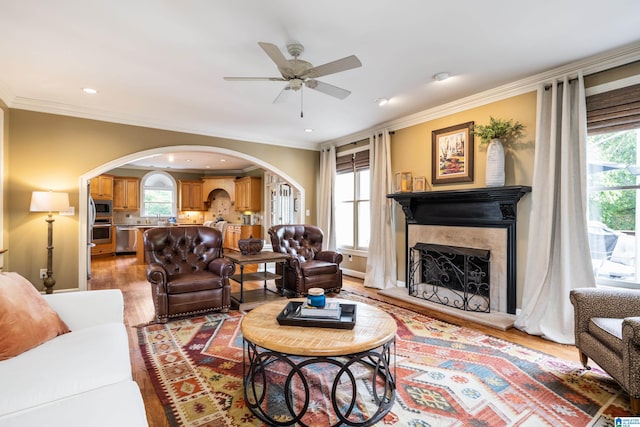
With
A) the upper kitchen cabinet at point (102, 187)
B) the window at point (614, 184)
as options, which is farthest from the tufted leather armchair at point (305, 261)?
the upper kitchen cabinet at point (102, 187)

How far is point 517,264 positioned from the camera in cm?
366

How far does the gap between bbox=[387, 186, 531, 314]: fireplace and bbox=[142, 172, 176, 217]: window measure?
835 cm

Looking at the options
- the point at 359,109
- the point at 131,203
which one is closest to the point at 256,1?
the point at 359,109

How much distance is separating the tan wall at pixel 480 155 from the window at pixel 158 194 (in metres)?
8.10

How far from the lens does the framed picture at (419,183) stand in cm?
464

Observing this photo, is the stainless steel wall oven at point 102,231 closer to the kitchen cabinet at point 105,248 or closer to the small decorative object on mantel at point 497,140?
the kitchen cabinet at point 105,248

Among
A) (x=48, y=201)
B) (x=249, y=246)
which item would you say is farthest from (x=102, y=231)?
(x=249, y=246)

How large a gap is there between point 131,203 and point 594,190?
1063cm

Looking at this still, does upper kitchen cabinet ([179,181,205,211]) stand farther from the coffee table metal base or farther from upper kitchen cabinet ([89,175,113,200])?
the coffee table metal base

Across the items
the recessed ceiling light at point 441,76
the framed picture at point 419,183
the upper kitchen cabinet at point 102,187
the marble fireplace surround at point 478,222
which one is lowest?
the marble fireplace surround at point 478,222

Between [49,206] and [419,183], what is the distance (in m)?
4.97

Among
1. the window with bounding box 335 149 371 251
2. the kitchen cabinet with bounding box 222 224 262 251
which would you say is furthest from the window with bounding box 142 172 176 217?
the window with bounding box 335 149 371 251

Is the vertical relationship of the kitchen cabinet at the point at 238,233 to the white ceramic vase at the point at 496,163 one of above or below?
below

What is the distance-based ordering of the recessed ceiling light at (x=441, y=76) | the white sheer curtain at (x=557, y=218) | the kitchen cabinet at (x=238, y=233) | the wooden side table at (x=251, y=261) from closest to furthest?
the white sheer curtain at (x=557, y=218) < the recessed ceiling light at (x=441, y=76) < the wooden side table at (x=251, y=261) < the kitchen cabinet at (x=238, y=233)
